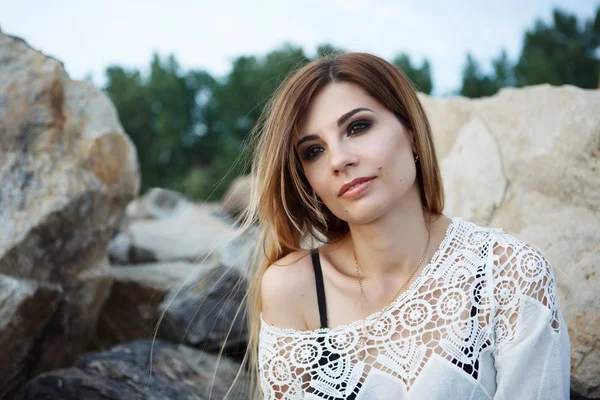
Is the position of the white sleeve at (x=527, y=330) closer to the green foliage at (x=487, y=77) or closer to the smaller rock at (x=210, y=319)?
the smaller rock at (x=210, y=319)

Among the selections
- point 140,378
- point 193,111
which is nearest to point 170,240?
point 140,378

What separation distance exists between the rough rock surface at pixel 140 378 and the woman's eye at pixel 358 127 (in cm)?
127

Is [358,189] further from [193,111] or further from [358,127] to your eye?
[193,111]

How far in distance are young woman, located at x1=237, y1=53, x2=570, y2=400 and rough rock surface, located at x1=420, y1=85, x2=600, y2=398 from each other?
0.62 meters

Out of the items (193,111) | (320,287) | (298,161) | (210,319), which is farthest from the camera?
(193,111)

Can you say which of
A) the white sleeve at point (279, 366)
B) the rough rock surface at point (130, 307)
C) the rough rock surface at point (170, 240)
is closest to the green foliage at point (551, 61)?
the rough rock surface at point (170, 240)

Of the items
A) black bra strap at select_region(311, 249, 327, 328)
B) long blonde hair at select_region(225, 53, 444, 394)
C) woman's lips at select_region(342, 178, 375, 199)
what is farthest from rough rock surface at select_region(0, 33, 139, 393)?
woman's lips at select_region(342, 178, 375, 199)

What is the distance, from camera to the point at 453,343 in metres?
2.20

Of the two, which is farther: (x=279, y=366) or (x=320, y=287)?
(x=320, y=287)

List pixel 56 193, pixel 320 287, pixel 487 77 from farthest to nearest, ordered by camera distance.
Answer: pixel 487 77
pixel 56 193
pixel 320 287

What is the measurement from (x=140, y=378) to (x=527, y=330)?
1.91 meters

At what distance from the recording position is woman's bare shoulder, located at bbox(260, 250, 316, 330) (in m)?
2.46

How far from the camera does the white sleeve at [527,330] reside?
2074mm

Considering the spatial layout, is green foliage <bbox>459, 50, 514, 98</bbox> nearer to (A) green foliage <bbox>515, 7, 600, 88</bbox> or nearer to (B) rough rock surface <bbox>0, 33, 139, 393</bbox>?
(A) green foliage <bbox>515, 7, 600, 88</bbox>
